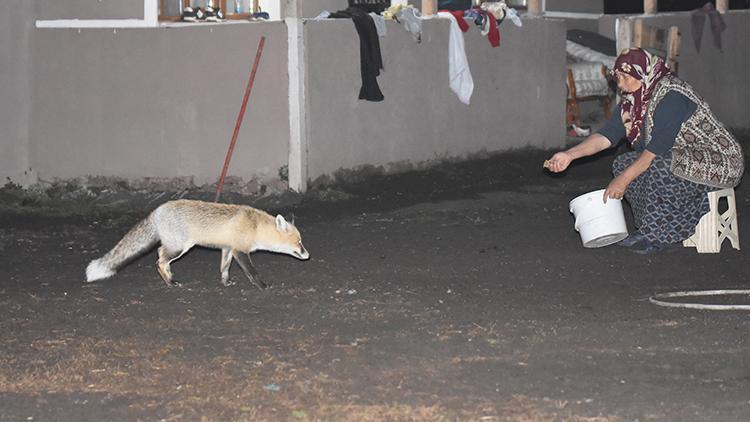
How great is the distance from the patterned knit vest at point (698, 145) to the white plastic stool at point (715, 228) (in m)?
0.18

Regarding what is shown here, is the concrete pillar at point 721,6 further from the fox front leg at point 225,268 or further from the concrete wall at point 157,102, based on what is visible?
the fox front leg at point 225,268

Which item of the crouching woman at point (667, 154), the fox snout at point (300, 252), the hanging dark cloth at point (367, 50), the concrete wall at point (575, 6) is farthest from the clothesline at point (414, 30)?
the fox snout at point (300, 252)

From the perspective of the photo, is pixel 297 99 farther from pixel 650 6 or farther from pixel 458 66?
pixel 650 6

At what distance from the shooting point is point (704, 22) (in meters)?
18.6

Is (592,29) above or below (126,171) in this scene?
above

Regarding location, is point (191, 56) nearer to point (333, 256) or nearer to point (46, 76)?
point (46, 76)

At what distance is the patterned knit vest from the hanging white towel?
16.8ft

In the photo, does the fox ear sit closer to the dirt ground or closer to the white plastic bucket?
the dirt ground

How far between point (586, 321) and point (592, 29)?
12.1m

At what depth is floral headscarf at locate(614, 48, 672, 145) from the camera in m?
9.12

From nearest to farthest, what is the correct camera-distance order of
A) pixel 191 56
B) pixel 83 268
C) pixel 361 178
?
1. pixel 83 268
2. pixel 191 56
3. pixel 361 178

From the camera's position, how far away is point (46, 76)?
1271 cm

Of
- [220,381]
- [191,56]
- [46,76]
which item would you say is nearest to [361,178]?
[191,56]

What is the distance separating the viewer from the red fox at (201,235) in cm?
822
